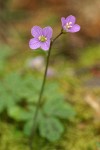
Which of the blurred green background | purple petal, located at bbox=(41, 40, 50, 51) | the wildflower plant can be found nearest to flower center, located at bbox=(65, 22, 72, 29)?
the wildflower plant

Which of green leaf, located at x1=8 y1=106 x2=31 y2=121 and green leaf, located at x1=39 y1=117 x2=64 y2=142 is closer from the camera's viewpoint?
green leaf, located at x1=39 y1=117 x2=64 y2=142

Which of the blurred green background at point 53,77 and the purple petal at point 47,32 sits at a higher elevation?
the purple petal at point 47,32

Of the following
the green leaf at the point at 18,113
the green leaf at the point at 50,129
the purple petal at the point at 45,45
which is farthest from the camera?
the green leaf at the point at 18,113

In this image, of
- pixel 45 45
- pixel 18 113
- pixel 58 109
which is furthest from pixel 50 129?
pixel 45 45

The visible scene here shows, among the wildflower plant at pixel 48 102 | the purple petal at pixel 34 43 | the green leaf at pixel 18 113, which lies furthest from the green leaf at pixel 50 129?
the purple petal at pixel 34 43

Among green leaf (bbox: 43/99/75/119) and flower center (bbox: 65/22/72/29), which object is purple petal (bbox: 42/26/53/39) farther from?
green leaf (bbox: 43/99/75/119)

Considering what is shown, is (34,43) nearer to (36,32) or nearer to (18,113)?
(36,32)

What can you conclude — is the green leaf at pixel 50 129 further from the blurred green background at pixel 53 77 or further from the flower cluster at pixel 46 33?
the flower cluster at pixel 46 33

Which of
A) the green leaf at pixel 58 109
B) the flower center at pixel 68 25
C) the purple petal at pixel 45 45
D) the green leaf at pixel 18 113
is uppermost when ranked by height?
the flower center at pixel 68 25
